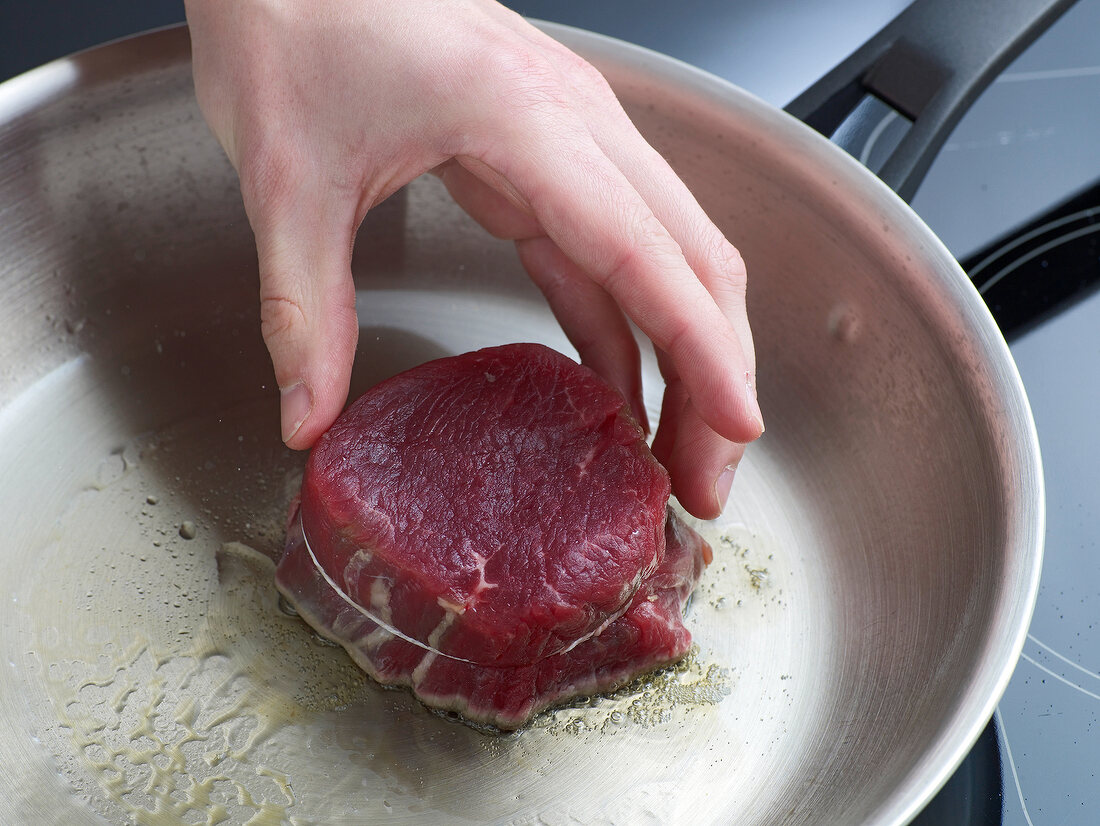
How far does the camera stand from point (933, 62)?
168 cm

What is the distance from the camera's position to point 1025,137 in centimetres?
216

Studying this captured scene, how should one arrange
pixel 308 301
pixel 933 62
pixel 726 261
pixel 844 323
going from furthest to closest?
1. pixel 844 323
2. pixel 933 62
3. pixel 726 261
4. pixel 308 301

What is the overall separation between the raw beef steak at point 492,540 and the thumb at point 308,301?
111 mm

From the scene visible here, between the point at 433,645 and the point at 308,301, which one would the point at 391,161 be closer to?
the point at 308,301

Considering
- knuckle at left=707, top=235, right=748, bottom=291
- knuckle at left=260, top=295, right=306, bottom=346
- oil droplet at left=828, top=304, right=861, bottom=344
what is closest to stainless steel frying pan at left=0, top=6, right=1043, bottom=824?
oil droplet at left=828, top=304, right=861, bottom=344

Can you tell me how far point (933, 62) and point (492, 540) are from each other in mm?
1084

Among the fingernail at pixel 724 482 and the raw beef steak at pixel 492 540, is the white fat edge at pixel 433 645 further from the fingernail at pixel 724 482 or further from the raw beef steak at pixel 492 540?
the fingernail at pixel 724 482

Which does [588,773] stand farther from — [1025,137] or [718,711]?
[1025,137]

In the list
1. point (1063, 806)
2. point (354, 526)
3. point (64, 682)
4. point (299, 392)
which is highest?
point (299, 392)

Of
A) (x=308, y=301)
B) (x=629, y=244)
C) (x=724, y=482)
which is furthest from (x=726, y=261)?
(x=308, y=301)

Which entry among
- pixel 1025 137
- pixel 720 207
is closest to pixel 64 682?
pixel 720 207

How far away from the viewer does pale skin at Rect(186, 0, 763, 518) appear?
4.42ft

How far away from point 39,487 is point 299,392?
609mm

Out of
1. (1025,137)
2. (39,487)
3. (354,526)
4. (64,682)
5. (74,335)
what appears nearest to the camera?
(354,526)
